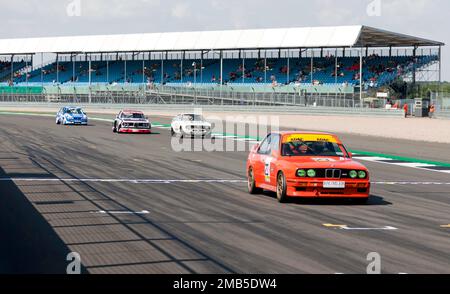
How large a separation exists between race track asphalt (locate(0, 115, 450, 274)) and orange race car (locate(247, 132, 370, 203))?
0.90ft

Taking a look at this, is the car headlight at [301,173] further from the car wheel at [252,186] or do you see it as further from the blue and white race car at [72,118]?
the blue and white race car at [72,118]

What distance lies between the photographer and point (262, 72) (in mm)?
80938

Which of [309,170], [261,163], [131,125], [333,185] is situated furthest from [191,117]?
[333,185]

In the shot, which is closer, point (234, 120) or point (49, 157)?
point (49, 157)

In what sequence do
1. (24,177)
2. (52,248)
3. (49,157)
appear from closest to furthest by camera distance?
(52,248) < (24,177) < (49,157)

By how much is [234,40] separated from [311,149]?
61251mm

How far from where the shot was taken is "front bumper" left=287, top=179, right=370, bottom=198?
50.7 feet

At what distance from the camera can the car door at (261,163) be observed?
665 inches

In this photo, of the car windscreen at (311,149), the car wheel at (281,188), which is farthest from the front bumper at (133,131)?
the car wheel at (281,188)

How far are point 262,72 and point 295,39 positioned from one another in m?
8.02

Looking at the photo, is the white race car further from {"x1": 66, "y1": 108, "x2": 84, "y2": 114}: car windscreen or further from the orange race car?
the orange race car

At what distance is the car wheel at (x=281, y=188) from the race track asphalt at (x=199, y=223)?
0.21 meters
